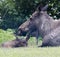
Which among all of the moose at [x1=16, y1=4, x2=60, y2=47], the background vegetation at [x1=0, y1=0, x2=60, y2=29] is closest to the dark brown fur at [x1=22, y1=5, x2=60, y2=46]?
the moose at [x1=16, y1=4, x2=60, y2=47]

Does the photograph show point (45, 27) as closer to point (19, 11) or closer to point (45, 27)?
point (45, 27)

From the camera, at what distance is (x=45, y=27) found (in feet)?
33.2

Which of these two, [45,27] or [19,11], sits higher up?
[45,27]

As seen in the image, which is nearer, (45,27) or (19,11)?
(45,27)

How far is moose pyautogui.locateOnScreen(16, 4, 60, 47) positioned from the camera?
9594 millimetres

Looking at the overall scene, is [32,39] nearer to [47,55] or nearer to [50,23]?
[50,23]

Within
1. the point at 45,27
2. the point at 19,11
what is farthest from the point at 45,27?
the point at 19,11

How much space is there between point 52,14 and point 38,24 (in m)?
6.09

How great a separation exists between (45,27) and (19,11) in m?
6.60

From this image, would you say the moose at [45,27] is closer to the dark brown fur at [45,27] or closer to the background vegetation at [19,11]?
the dark brown fur at [45,27]

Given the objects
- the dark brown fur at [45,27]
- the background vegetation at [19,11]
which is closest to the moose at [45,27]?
the dark brown fur at [45,27]

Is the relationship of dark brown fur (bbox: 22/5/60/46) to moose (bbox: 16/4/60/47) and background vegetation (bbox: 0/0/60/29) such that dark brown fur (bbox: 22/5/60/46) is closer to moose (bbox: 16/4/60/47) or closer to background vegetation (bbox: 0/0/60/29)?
moose (bbox: 16/4/60/47)

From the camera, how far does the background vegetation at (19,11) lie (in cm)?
1614

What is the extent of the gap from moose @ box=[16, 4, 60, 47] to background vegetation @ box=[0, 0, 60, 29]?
221 inches
